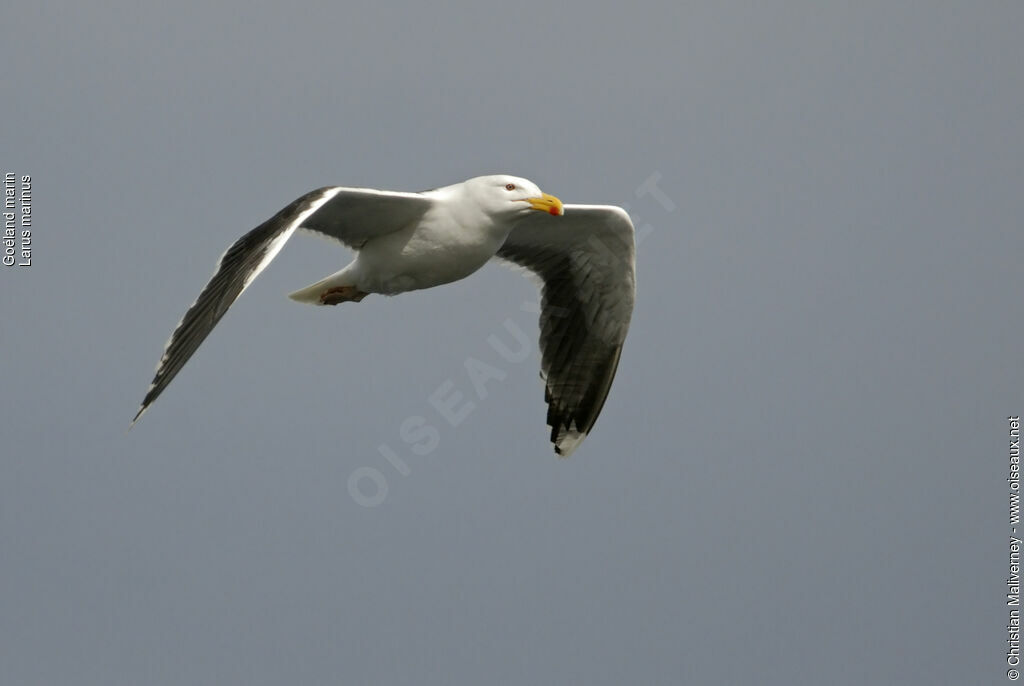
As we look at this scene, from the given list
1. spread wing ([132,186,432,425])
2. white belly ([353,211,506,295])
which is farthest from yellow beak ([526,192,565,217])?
spread wing ([132,186,432,425])

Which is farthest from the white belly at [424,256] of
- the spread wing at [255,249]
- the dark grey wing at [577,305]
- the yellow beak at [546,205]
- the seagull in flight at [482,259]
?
the dark grey wing at [577,305]

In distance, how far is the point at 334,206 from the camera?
47.2 ft

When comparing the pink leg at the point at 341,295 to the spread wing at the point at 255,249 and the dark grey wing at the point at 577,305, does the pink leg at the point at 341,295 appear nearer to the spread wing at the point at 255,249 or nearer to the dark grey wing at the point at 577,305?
the spread wing at the point at 255,249

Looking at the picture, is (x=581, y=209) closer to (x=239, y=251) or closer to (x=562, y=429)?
(x=562, y=429)

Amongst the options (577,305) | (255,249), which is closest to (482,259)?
(255,249)

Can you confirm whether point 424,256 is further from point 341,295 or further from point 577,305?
point 577,305

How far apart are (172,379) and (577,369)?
6.21 metres

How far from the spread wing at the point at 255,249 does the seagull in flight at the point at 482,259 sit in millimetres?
11

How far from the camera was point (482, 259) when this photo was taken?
47.6 feet

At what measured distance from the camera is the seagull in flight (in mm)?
12539

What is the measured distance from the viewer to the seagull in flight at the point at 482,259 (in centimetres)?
1254

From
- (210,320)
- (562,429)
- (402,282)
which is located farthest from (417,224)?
(562,429)

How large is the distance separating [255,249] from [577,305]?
17.7 feet

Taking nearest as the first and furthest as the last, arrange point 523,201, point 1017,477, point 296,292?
point 523,201 < point 296,292 < point 1017,477
